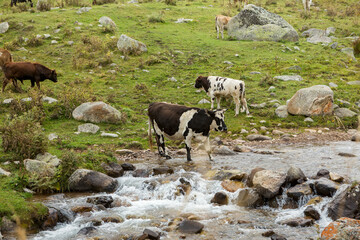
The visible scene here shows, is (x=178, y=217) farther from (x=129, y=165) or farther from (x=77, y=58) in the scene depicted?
(x=77, y=58)

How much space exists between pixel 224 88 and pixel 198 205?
30.3 ft

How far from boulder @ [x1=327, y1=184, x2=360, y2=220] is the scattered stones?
9.58ft

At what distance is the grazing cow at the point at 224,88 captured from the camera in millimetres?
17578

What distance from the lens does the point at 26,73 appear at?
18531 mm

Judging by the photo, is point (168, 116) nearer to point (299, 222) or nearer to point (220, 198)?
point (220, 198)

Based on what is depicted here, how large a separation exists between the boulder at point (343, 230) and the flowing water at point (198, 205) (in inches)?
36.8

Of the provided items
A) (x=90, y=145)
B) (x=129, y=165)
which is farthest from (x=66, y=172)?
(x=90, y=145)

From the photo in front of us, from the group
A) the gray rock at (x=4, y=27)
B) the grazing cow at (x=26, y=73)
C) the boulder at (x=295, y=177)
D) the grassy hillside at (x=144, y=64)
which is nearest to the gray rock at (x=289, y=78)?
the grassy hillside at (x=144, y=64)

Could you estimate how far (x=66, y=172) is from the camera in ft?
35.9

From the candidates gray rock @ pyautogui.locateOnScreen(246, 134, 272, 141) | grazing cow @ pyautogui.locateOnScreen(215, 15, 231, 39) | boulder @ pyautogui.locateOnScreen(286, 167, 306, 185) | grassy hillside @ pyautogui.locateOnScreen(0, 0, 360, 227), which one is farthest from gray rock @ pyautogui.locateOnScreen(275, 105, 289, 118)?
grazing cow @ pyautogui.locateOnScreen(215, 15, 231, 39)

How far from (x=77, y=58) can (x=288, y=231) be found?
18615mm

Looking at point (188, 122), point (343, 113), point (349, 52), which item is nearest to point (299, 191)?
point (188, 122)

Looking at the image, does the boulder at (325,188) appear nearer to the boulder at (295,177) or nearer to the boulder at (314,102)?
the boulder at (295,177)

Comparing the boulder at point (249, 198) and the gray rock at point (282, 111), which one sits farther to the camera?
the gray rock at point (282, 111)
